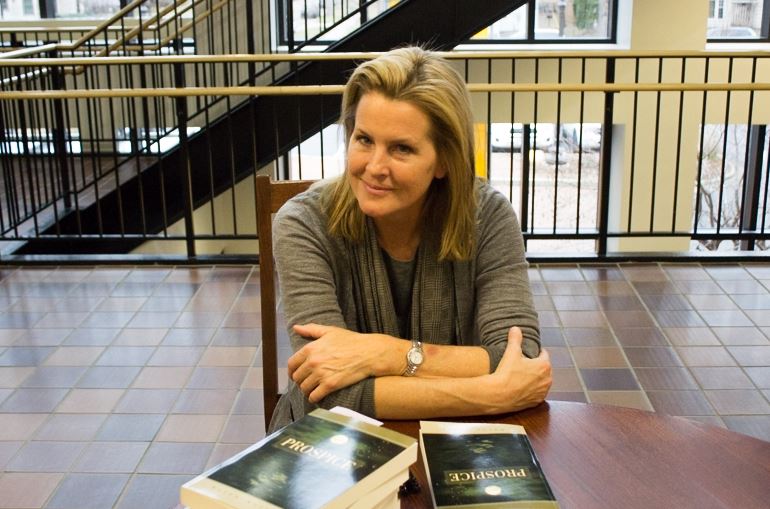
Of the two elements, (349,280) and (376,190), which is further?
(349,280)

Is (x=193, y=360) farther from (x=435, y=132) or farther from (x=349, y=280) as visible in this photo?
(x=435, y=132)

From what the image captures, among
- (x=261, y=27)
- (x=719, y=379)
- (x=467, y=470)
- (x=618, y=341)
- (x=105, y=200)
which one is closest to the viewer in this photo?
(x=467, y=470)

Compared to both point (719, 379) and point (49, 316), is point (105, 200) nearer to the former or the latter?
point (49, 316)

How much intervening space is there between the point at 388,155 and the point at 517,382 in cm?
43

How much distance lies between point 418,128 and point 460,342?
425 millimetres

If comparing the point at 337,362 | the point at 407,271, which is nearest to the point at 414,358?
the point at 337,362

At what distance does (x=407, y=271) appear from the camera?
5.21 ft

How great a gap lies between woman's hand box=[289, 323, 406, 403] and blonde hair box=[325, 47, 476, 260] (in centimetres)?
24

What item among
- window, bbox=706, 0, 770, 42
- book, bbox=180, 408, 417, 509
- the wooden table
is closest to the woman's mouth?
the wooden table

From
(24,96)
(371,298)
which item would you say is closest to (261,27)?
(24,96)

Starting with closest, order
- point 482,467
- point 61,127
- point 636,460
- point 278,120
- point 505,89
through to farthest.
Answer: point 482,467
point 636,460
point 505,89
point 61,127
point 278,120

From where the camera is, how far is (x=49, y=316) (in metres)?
3.71

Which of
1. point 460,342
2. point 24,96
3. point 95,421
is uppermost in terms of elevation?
point 24,96

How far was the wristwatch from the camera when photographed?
4.54 ft
